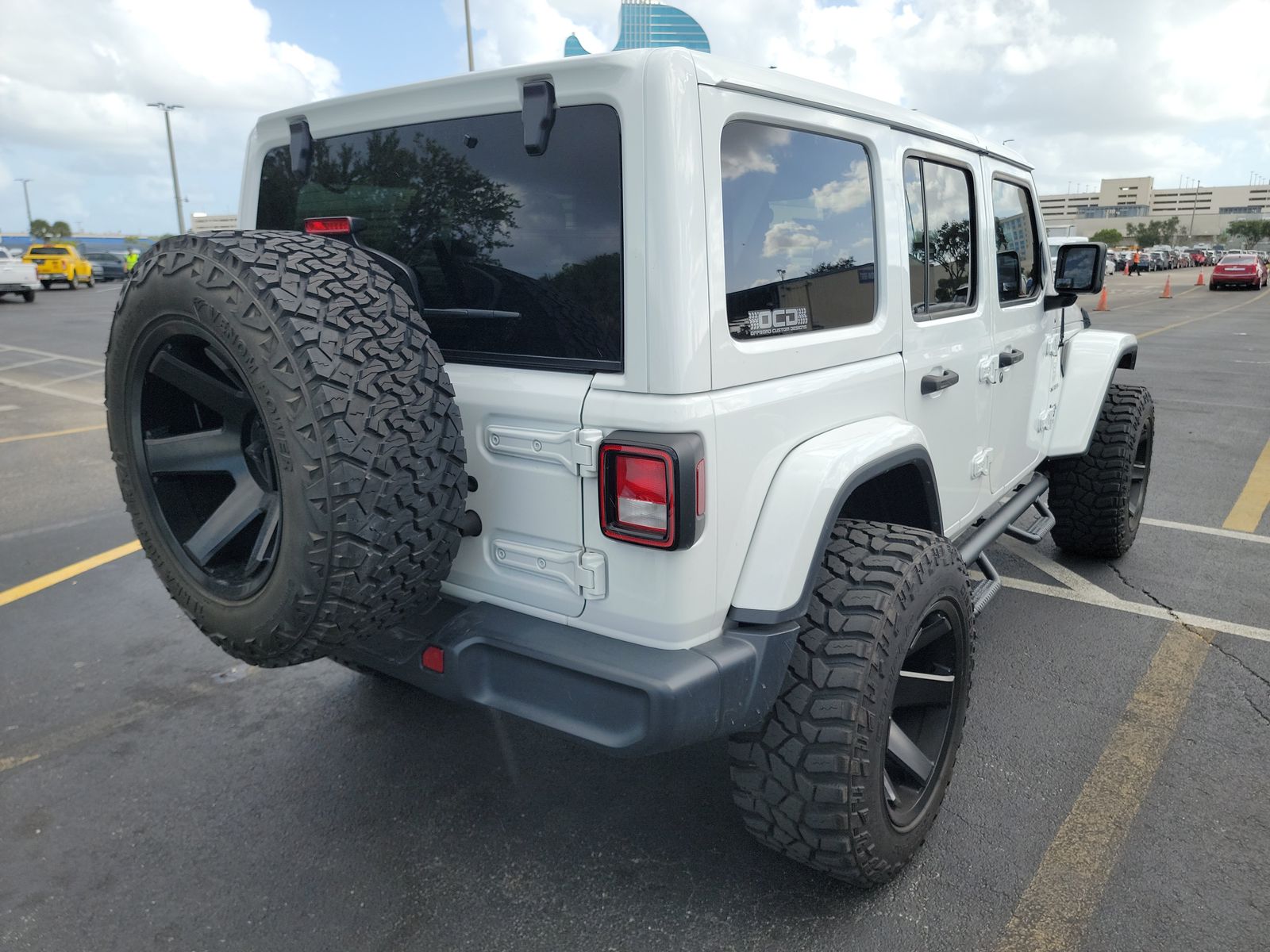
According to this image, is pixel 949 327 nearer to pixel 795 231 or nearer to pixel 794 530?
pixel 795 231

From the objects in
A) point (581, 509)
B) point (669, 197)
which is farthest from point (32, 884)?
point (669, 197)

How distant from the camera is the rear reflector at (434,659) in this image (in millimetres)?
2283

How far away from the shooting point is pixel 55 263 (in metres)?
33.8

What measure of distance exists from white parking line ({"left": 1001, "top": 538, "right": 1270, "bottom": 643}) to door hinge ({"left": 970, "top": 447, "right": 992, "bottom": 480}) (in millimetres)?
1295

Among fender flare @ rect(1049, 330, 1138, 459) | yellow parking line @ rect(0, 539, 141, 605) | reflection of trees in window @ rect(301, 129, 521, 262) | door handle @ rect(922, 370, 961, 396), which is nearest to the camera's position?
reflection of trees in window @ rect(301, 129, 521, 262)

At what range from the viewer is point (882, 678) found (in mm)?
2240

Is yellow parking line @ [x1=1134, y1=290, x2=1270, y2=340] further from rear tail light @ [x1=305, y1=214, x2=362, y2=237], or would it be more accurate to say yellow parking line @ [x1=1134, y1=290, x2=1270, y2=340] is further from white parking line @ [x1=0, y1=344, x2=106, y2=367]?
white parking line @ [x1=0, y1=344, x2=106, y2=367]

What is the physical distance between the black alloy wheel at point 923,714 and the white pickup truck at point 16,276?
99.2 feet

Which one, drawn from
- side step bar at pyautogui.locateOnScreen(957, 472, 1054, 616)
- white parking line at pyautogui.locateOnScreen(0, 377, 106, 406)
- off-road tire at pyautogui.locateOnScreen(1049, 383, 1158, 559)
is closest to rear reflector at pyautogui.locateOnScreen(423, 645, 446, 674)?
side step bar at pyautogui.locateOnScreen(957, 472, 1054, 616)

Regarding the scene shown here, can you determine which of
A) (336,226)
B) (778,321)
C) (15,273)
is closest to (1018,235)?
(778,321)

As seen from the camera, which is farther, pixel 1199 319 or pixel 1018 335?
pixel 1199 319

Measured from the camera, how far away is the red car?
36750 mm

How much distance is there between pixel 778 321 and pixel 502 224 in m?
0.72

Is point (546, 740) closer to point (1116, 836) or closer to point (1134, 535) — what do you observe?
point (1116, 836)
